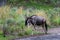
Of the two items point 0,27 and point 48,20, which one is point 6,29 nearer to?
point 0,27

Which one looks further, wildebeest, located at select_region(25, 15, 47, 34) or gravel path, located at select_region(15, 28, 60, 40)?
wildebeest, located at select_region(25, 15, 47, 34)

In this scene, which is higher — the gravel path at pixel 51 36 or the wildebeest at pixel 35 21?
the wildebeest at pixel 35 21

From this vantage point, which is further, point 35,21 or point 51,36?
point 35,21

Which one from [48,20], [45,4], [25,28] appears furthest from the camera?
[45,4]

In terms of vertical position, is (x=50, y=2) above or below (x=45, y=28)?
above

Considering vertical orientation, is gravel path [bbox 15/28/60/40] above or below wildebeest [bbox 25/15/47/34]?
below

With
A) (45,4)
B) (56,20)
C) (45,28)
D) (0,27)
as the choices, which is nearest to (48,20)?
(56,20)

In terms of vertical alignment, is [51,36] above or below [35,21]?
below

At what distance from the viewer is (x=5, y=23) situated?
2089 cm

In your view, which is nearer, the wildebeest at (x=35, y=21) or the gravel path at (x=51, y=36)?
the gravel path at (x=51, y=36)

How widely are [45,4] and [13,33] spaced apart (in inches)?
883

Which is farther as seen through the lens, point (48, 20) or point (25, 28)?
point (48, 20)

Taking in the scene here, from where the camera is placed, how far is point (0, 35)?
798 inches

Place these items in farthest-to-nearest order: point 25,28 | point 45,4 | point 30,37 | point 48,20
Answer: point 45,4
point 48,20
point 25,28
point 30,37
